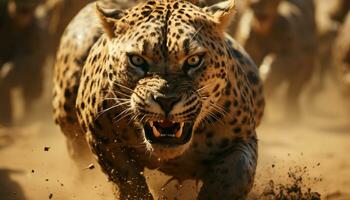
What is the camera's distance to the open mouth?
511 centimetres

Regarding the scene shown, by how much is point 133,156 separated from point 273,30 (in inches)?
240

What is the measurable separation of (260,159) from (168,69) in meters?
4.40

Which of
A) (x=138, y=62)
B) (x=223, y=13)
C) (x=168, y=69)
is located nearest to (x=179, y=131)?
(x=168, y=69)

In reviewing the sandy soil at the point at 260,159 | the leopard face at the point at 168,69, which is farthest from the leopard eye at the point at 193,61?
the sandy soil at the point at 260,159

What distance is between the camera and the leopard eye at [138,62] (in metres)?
5.17

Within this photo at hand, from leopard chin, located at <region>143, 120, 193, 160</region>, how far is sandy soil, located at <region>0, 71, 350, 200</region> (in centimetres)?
112

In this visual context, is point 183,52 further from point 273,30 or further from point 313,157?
point 273,30

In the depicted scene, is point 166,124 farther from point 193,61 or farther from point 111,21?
point 111,21

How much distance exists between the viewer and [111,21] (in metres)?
5.55

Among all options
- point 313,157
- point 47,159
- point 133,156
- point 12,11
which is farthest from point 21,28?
point 133,156

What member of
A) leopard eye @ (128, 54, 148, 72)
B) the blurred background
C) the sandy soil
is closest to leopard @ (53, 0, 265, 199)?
leopard eye @ (128, 54, 148, 72)

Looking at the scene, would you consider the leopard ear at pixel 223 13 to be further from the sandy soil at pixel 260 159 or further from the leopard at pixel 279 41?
the leopard at pixel 279 41

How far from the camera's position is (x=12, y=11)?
464 inches

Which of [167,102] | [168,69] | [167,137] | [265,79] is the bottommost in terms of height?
[265,79]
